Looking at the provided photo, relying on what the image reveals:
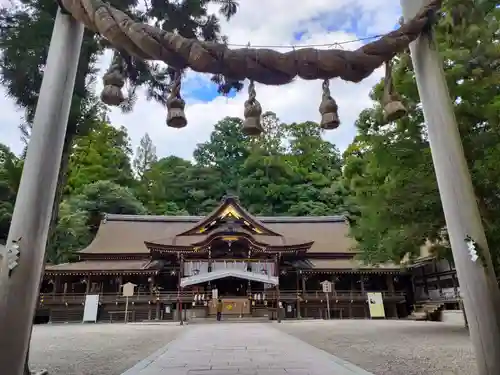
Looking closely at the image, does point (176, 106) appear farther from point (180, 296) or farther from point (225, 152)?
point (225, 152)

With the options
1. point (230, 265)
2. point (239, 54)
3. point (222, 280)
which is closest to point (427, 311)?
point (230, 265)

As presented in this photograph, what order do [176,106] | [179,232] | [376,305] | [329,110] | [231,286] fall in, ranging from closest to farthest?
1. [176,106]
2. [329,110]
3. [376,305]
4. [231,286]
5. [179,232]

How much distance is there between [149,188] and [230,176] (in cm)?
→ 995

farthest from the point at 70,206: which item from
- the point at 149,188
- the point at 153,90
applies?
the point at 153,90

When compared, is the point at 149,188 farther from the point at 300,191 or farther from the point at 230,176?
the point at 300,191

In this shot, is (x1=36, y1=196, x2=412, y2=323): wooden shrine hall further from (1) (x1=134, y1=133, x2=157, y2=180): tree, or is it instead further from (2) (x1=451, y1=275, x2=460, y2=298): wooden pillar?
(1) (x1=134, y1=133, x2=157, y2=180): tree

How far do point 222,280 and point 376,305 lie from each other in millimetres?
8148

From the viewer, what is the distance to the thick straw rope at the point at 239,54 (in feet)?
7.87

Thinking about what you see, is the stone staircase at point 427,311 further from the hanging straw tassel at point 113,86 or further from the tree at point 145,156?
the tree at point 145,156

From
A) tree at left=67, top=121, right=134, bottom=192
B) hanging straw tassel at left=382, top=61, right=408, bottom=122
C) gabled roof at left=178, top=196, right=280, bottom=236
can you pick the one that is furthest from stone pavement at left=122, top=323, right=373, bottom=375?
tree at left=67, top=121, right=134, bottom=192

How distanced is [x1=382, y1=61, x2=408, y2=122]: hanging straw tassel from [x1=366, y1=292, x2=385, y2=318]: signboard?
16664 millimetres

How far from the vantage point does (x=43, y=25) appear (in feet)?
14.2

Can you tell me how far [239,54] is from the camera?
244 cm

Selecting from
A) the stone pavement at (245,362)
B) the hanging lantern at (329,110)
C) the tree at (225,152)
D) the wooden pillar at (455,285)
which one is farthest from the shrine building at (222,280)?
the tree at (225,152)
